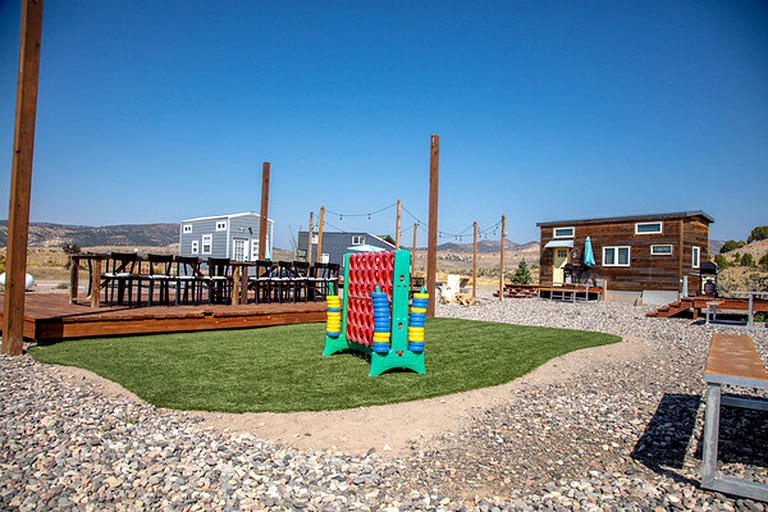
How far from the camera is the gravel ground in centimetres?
279

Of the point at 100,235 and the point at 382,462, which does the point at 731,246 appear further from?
the point at 100,235

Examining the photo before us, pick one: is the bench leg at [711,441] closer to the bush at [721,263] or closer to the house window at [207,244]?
the house window at [207,244]

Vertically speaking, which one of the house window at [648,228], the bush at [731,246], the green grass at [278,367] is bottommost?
Result: the green grass at [278,367]

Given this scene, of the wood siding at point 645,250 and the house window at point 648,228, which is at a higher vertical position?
the house window at point 648,228

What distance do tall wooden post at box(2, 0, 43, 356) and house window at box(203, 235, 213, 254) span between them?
20.3 metres

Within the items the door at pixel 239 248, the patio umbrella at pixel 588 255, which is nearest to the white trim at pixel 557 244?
the patio umbrella at pixel 588 255

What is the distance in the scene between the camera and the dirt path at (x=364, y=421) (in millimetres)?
3693

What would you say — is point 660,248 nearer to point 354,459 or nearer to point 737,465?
point 737,465

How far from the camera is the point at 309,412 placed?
4.34 metres

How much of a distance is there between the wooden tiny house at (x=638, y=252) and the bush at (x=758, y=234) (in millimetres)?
30790

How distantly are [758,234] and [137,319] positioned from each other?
53109mm

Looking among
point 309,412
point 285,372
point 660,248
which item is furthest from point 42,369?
point 660,248

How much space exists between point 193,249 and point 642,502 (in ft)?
90.8

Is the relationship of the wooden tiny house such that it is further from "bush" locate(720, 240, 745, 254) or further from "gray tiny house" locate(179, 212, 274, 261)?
"bush" locate(720, 240, 745, 254)
